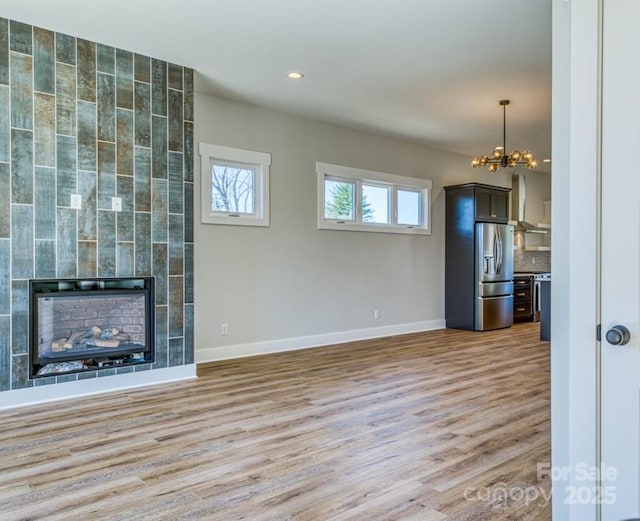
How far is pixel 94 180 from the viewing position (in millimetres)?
3861

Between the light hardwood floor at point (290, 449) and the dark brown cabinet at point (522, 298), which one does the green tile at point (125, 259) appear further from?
the dark brown cabinet at point (522, 298)

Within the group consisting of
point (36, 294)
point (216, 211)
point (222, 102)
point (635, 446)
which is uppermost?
point (222, 102)

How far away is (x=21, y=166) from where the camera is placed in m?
3.55

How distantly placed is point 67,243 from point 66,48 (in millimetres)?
1580

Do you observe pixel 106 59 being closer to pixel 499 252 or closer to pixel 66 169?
pixel 66 169

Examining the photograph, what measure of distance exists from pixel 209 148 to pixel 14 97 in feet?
6.30

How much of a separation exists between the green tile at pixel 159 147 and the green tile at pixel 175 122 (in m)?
0.06

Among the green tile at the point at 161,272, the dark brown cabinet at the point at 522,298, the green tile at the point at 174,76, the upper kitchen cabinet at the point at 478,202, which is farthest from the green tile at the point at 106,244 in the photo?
the dark brown cabinet at the point at 522,298

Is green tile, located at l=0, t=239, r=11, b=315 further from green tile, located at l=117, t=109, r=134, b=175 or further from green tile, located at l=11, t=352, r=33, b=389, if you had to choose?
green tile, located at l=117, t=109, r=134, b=175

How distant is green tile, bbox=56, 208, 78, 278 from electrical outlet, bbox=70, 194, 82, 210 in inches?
1.5

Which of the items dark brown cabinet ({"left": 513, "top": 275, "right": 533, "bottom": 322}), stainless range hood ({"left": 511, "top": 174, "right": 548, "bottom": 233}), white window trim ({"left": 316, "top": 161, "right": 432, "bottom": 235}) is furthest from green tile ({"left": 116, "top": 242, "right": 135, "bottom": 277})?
stainless range hood ({"left": 511, "top": 174, "right": 548, "bottom": 233})

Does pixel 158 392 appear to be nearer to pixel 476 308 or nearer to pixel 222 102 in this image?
pixel 222 102

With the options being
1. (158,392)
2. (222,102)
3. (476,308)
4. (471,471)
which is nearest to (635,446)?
(471,471)

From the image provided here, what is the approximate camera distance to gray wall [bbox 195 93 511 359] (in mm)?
5180
